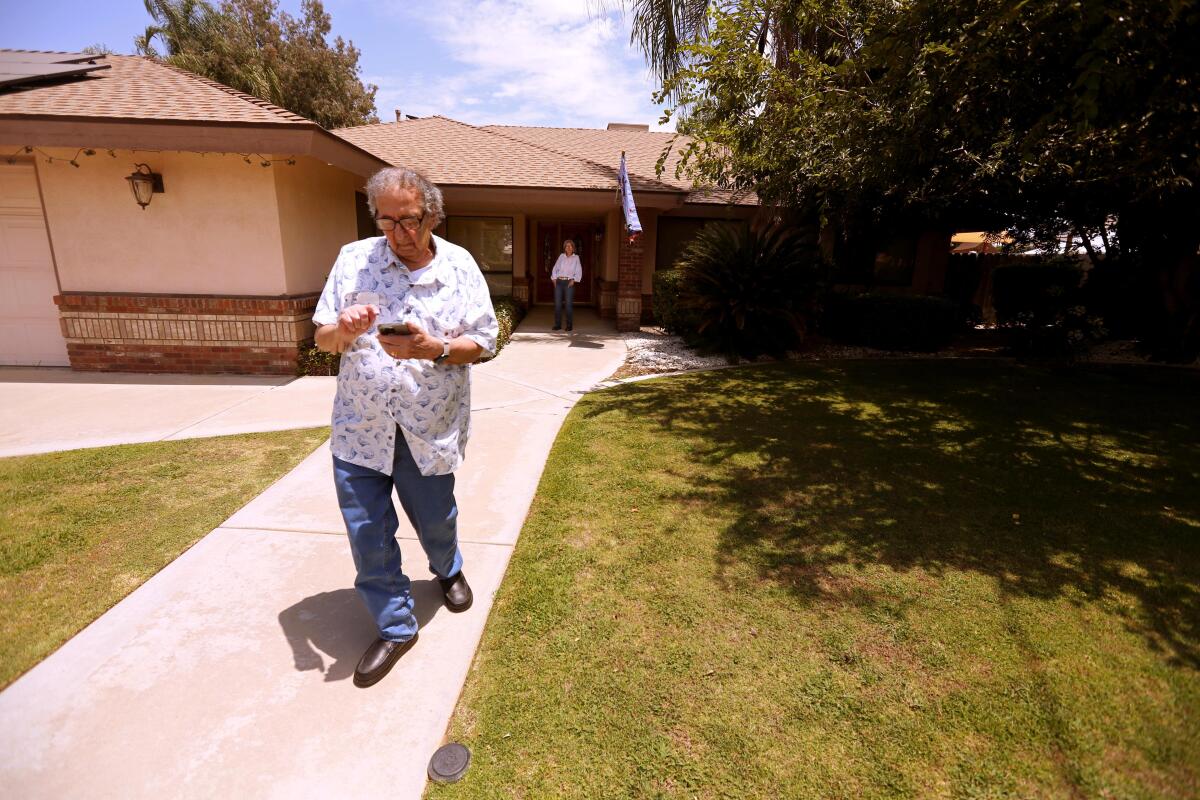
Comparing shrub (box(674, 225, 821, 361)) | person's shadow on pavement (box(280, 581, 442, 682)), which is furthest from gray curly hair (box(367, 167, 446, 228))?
shrub (box(674, 225, 821, 361))

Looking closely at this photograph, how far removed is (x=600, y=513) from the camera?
3900mm

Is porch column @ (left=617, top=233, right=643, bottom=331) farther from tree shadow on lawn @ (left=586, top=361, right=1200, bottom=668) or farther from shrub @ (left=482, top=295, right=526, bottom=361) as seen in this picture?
tree shadow on lawn @ (left=586, top=361, right=1200, bottom=668)

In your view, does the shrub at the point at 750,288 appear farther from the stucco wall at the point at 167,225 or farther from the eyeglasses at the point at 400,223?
the eyeglasses at the point at 400,223

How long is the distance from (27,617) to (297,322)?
18.3 ft

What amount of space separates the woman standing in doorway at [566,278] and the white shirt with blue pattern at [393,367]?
28.8 ft

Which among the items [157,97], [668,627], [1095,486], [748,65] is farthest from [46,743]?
[157,97]

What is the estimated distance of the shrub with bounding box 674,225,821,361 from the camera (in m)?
9.20

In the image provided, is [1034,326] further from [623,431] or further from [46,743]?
[46,743]

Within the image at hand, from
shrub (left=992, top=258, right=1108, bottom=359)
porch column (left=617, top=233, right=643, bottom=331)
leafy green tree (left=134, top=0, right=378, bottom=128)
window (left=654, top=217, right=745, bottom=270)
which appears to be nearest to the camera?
shrub (left=992, top=258, right=1108, bottom=359)

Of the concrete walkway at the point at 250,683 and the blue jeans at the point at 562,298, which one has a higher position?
the blue jeans at the point at 562,298

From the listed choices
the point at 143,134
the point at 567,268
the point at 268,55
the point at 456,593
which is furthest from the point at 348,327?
the point at 268,55

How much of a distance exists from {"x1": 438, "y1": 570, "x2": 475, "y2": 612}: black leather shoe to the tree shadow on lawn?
147cm

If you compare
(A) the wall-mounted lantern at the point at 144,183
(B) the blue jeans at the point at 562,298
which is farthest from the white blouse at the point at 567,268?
(A) the wall-mounted lantern at the point at 144,183

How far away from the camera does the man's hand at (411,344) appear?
80.1 inches
